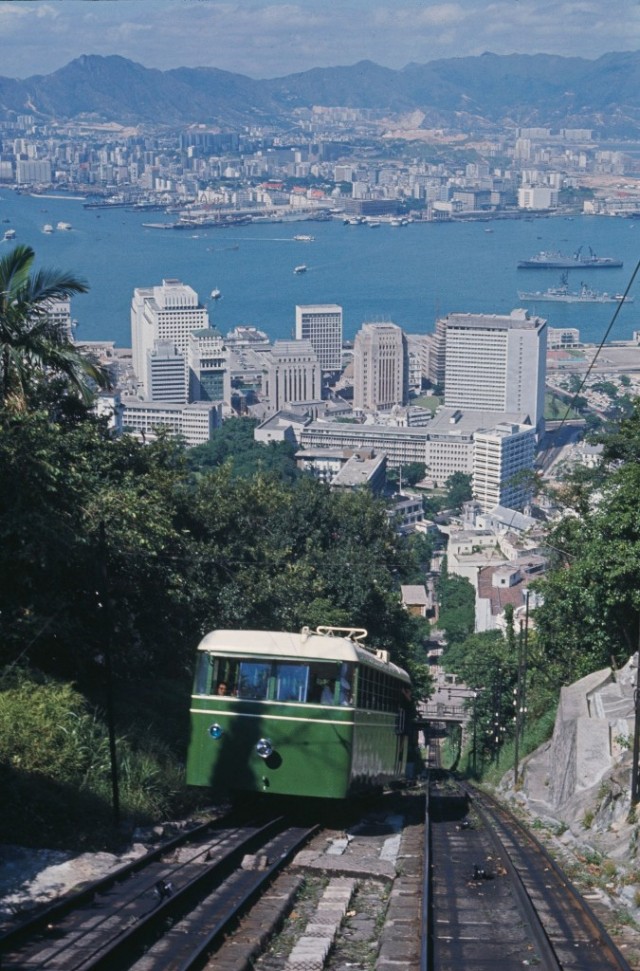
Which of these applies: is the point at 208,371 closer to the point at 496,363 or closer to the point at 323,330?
the point at 323,330

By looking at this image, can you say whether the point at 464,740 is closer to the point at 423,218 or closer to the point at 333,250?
the point at 333,250

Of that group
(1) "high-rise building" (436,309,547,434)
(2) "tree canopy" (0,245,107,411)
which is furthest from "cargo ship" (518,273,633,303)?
(2) "tree canopy" (0,245,107,411)

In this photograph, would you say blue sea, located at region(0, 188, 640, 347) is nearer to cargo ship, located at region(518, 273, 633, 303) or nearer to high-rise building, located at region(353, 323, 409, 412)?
cargo ship, located at region(518, 273, 633, 303)

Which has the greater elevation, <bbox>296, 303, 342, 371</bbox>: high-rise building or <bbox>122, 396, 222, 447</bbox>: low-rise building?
<bbox>296, 303, 342, 371</bbox>: high-rise building

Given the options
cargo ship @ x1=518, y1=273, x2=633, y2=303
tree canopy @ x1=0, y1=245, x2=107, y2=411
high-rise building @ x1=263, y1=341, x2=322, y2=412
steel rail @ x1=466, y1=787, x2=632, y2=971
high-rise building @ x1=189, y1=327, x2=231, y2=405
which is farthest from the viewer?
cargo ship @ x1=518, y1=273, x2=633, y2=303

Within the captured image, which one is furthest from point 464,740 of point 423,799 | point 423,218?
point 423,218

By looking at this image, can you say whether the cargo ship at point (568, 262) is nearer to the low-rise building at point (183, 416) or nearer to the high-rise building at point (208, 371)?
the high-rise building at point (208, 371)

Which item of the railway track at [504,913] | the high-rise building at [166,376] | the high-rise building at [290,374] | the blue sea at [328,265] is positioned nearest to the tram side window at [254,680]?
the railway track at [504,913]
